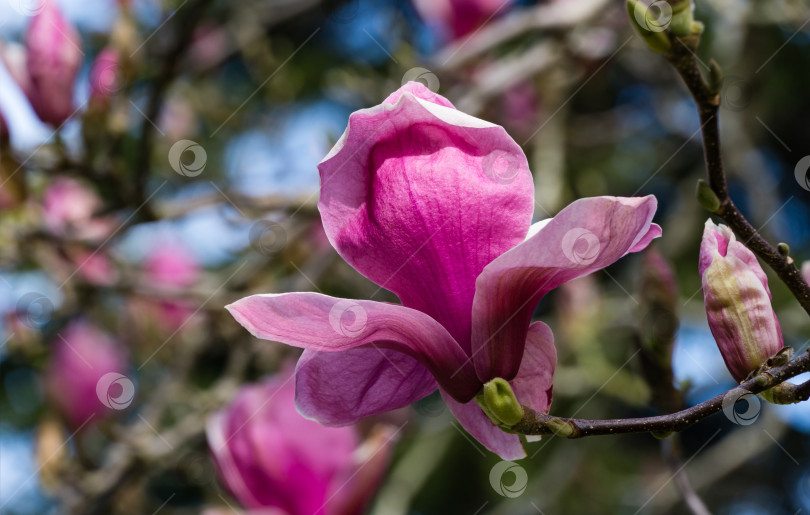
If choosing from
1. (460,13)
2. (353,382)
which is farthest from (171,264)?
(353,382)

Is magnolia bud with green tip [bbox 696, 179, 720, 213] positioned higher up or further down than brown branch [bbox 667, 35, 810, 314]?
further down

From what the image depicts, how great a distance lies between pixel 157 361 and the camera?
2160mm

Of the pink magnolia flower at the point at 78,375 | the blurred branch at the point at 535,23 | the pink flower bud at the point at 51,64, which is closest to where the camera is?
the pink flower bud at the point at 51,64

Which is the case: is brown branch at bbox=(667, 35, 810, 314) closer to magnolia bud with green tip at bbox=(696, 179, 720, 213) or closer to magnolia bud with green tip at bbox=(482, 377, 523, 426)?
magnolia bud with green tip at bbox=(696, 179, 720, 213)

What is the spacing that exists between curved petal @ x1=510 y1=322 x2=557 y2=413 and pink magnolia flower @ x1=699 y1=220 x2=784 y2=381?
12 cm

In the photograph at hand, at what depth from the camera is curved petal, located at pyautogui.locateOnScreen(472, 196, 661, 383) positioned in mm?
546

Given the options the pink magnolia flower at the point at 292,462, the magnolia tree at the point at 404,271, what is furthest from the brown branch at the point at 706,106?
the pink magnolia flower at the point at 292,462

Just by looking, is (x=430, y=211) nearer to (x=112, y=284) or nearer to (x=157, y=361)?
(x=112, y=284)

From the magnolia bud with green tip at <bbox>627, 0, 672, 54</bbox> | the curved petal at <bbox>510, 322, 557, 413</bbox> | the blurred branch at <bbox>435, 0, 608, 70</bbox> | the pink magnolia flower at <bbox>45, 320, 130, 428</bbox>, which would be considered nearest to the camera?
the magnolia bud with green tip at <bbox>627, 0, 672, 54</bbox>

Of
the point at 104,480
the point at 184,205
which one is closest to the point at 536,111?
the point at 184,205

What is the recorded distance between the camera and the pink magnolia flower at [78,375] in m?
1.66

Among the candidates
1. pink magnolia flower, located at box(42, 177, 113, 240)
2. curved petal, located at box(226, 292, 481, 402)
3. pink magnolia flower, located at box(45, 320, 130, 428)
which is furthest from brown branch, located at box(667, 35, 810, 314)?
pink magnolia flower, located at box(42, 177, 113, 240)

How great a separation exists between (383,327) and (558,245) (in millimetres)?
138

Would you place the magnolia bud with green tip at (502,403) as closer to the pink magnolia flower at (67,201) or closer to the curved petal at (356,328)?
the curved petal at (356,328)
